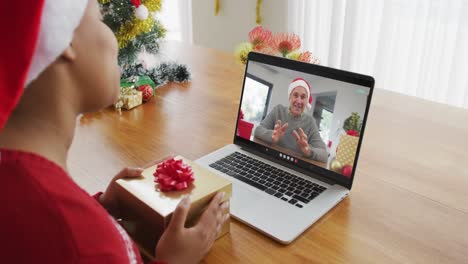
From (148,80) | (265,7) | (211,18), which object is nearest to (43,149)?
(148,80)

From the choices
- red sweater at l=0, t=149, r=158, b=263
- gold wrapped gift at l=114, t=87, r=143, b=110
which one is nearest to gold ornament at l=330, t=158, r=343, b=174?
red sweater at l=0, t=149, r=158, b=263

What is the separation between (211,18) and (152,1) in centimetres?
183

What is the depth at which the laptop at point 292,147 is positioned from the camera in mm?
875

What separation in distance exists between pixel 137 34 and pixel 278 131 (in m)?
0.66

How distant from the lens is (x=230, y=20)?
3074 mm

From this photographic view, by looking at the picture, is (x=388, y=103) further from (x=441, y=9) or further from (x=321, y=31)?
(x=321, y=31)

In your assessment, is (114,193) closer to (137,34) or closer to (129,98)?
(129,98)

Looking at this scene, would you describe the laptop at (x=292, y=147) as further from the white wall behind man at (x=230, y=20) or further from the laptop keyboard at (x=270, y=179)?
the white wall behind man at (x=230, y=20)

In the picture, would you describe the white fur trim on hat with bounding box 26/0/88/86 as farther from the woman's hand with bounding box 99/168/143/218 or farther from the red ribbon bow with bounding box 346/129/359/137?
the red ribbon bow with bounding box 346/129/359/137

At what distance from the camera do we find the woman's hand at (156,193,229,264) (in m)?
0.72

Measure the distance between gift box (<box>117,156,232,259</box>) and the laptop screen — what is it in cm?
24

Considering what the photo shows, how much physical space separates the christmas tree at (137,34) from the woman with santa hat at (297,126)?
0.60 meters

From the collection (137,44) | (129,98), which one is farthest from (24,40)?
(137,44)

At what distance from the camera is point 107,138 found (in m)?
1.21
